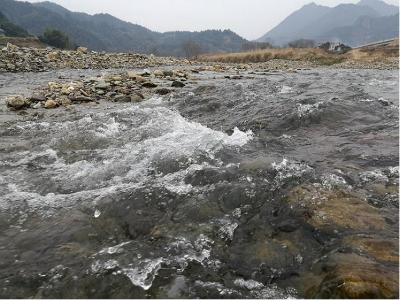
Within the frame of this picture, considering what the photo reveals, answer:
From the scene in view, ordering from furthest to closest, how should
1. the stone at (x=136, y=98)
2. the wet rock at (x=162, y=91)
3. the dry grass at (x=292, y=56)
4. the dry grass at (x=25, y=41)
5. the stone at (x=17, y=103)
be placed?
the dry grass at (x=25, y=41)
the dry grass at (x=292, y=56)
the wet rock at (x=162, y=91)
the stone at (x=136, y=98)
the stone at (x=17, y=103)

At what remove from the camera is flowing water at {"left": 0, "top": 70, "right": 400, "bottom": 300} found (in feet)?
8.27

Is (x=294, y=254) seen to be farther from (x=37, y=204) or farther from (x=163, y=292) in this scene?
(x=37, y=204)

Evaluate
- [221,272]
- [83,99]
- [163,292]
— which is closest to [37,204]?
[163,292]

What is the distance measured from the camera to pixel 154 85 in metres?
13.6

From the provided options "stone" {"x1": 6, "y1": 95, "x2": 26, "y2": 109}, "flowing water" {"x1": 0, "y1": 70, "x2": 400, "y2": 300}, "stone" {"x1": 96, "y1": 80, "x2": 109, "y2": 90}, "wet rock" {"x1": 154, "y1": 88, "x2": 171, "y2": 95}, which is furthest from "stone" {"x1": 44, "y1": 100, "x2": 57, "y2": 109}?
"wet rock" {"x1": 154, "y1": 88, "x2": 171, "y2": 95}

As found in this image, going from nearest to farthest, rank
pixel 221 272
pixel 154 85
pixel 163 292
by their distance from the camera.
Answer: pixel 163 292 < pixel 221 272 < pixel 154 85

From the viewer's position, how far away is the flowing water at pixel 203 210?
2520mm

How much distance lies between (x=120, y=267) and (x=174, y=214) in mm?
1015

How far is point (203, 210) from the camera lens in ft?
11.9

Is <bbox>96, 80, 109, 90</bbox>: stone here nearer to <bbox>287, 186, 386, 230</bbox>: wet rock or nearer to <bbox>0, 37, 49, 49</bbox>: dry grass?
<bbox>287, 186, 386, 230</bbox>: wet rock

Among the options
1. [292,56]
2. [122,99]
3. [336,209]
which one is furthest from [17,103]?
[292,56]

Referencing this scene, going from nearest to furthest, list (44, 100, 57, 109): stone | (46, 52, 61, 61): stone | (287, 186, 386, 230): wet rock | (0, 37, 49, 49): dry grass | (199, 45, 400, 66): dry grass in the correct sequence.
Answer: (287, 186, 386, 230): wet rock, (44, 100, 57, 109): stone, (46, 52, 61, 61): stone, (199, 45, 400, 66): dry grass, (0, 37, 49, 49): dry grass

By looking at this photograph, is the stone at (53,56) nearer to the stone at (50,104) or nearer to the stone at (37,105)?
the stone at (37,105)

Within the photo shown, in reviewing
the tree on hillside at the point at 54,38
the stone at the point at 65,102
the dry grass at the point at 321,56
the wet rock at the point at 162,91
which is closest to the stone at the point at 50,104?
the stone at the point at 65,102
